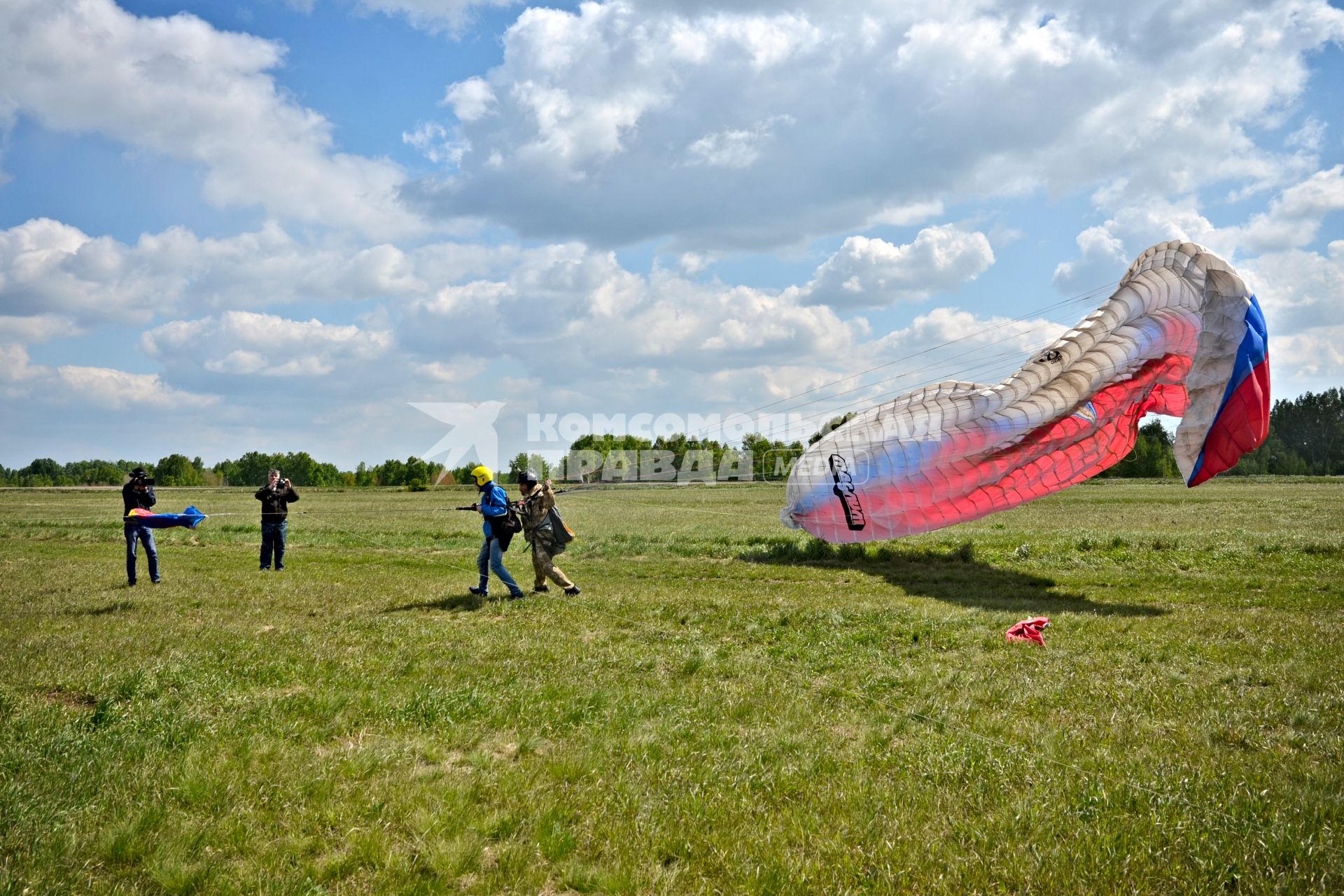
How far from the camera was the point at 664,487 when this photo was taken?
87.8 m

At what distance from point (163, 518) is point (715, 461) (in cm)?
8807

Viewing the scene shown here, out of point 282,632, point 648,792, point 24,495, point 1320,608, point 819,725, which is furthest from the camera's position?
point 24,495

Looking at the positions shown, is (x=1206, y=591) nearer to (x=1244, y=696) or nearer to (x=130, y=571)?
(x=1244, y=696)

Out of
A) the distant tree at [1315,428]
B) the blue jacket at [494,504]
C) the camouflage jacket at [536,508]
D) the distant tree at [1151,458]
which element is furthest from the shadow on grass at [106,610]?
the distant tree at [1315,428]

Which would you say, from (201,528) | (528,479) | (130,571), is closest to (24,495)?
(201,528)

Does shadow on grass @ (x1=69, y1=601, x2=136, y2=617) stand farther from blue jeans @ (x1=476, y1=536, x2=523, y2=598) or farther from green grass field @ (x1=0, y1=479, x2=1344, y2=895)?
blue jeans @ (x1=476, y1=536, x2=523, y2=598)

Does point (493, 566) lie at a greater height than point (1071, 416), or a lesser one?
lesser

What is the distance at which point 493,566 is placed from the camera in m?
14.6

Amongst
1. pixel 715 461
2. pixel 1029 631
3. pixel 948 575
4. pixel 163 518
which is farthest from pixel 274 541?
pixel 715 461

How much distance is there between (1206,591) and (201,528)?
38.2 m

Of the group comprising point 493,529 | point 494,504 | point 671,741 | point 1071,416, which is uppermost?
point 1071,416

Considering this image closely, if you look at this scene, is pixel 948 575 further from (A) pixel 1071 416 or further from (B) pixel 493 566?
(B) pixel 493 566

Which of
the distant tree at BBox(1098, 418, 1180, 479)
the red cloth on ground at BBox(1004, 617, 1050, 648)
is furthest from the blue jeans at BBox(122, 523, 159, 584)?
the distant tree at BBox(1098, 418, 1180, 479)

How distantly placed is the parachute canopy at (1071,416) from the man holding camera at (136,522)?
1452 centimetres
